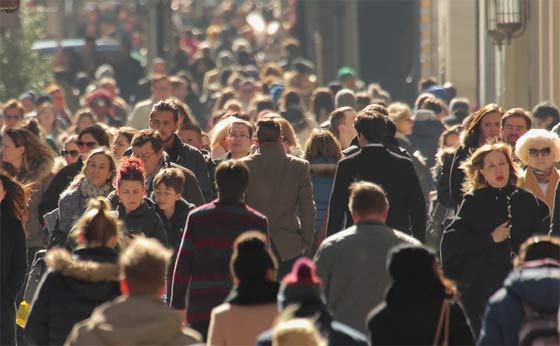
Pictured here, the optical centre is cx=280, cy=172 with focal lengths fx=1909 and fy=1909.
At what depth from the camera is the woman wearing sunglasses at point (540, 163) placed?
12.8 metres

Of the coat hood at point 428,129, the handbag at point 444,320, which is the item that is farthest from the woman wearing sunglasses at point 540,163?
the coat hood at point 428,129

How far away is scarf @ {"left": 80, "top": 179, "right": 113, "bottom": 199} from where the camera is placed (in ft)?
40.8

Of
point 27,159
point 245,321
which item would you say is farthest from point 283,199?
point 245,321

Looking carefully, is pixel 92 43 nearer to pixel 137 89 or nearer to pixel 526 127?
pixel 137 89

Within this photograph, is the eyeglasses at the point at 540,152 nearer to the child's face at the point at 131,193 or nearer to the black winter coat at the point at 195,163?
the black winter coat at the point at 195,163

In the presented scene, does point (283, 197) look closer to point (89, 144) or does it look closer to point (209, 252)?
point (209, 252)

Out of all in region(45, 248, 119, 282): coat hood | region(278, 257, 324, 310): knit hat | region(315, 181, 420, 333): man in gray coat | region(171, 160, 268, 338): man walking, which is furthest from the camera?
region(171, 160, 268, 338): man walking

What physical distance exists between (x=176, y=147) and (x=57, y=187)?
1.00m

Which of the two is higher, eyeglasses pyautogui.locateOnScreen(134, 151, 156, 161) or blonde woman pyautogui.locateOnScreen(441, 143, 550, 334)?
eyeglasses pyautogui.locateOnScreen(134, 151, 156, 161)

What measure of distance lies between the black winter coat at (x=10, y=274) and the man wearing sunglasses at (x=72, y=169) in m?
2.54

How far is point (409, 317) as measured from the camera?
25.2 ft

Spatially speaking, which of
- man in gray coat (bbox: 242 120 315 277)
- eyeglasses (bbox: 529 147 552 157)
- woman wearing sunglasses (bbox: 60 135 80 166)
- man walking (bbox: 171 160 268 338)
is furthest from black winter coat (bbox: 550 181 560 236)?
woman wearing sunglasses (bbox: 60 135 80 166)

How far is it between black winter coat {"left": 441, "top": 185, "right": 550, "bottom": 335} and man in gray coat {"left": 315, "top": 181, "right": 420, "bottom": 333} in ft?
4.97

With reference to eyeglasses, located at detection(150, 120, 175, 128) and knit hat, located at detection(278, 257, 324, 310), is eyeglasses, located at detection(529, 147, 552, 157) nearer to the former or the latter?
eyeglasses, located at detection(150, 120, 175, 128)
